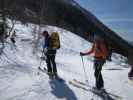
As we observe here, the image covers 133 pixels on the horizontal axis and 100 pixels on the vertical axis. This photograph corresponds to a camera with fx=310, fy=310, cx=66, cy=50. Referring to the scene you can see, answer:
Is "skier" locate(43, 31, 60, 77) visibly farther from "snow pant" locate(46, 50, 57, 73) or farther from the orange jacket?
the orange jacket

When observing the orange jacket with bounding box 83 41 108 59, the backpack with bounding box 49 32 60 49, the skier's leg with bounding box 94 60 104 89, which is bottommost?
the skier's leg with bounding box 94 60 104 89

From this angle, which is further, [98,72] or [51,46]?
[51,46]

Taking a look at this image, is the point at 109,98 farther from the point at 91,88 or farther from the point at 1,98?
the point at 1,98

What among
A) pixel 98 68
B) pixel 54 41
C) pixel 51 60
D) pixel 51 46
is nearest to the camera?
pixel 98 68

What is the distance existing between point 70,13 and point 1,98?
59.6 meters

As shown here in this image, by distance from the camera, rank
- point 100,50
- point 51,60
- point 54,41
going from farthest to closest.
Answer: point 51,60, point 54,41, point 100,50

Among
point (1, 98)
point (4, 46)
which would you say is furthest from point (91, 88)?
point (4, 46)

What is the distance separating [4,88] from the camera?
1066cm

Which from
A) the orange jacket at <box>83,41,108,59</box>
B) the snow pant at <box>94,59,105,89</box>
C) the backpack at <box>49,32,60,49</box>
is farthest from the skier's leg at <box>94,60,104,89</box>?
the backpack at <box>49,32,60,49</box>

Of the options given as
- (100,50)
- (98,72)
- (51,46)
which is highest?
(51,46)

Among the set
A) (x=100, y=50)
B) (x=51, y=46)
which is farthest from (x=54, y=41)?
(x=100, y=50)

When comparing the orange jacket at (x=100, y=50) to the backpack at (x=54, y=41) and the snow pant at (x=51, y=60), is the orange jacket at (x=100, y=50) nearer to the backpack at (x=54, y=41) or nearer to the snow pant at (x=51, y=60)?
the backpack at (x=54, y=41)

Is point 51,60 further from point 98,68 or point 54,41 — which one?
point 98,68

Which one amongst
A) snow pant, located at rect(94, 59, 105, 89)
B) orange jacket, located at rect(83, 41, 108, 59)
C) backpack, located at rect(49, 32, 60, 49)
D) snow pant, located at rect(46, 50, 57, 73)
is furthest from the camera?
snow pant, located at rect(46, 50, 57, 73)
